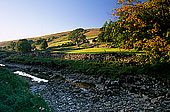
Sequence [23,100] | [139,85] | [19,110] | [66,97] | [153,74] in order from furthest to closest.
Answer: [153,74] → [139,85] → [66,97] → [23,100] → [19,110]

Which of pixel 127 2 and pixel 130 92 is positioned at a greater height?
pixel 127 2

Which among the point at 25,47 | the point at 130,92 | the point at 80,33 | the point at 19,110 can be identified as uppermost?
the point at 80,33

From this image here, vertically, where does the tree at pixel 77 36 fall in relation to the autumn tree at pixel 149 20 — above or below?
above

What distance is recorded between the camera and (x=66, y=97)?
11.2 m

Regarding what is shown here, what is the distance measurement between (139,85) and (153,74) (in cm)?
424

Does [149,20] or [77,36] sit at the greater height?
[77,36]

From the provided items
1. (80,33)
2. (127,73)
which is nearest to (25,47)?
(80,33)

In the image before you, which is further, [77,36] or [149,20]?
[77,36]

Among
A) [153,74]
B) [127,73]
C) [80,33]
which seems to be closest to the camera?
[153,74]

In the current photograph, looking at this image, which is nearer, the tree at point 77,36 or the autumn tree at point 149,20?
the autumn tree at point 149,20

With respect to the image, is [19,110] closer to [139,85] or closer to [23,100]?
[23,100]

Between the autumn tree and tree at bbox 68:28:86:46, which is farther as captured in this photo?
tree at bbox 68:28:86:46

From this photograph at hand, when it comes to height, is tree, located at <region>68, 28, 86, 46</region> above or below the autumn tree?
above

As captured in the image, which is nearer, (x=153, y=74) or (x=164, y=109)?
(x=164, y=109)
